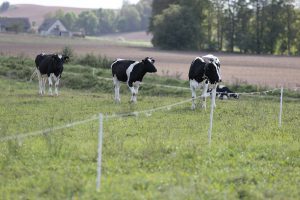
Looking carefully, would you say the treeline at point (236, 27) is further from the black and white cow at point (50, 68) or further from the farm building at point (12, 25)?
the black and white cow at point (50, 68)

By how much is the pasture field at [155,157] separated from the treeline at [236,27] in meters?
71.1

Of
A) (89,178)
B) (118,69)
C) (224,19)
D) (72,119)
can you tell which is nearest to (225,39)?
(224,19)

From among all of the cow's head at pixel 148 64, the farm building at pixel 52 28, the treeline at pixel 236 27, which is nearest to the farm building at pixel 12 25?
the farm building at pixel 52 28

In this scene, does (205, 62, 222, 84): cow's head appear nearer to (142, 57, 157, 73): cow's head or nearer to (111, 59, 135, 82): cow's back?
(142, 57, 157, 73): cow's head

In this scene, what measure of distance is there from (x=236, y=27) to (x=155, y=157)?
281 feet

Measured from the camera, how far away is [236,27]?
94.7 metres

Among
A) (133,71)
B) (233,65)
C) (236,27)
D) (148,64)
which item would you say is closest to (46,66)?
(133,71)

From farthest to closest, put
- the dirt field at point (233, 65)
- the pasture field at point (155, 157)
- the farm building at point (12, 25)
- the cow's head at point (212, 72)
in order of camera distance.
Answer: the farm building at point (12, 25) → the dirt field at point (233, 65) → the cow's head at point (212, 72) → the pasture field at point (155, 157)

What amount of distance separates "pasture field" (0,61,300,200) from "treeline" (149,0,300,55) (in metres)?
71.1

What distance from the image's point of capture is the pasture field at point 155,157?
9.38 m

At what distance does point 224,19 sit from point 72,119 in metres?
82.1

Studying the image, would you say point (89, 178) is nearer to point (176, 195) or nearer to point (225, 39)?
point (176, 195)

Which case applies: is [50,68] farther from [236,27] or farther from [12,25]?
[12,25]

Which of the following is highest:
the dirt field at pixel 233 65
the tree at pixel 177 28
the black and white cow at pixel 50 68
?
the tree at pixel 177 28
